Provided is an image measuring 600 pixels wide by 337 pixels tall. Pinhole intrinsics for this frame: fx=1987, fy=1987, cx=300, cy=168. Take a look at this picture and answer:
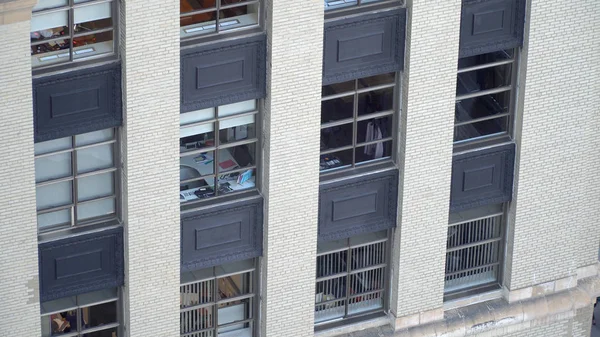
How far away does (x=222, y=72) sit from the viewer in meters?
43.4

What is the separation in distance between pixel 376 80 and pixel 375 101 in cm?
57

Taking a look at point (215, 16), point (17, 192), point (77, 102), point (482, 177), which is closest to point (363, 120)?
point (482, 177)

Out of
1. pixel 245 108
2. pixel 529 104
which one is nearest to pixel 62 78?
pixel 245 108

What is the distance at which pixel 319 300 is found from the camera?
159 ft

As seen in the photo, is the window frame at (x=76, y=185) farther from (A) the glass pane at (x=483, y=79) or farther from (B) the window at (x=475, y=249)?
(B) the window at (x=475, y=249)

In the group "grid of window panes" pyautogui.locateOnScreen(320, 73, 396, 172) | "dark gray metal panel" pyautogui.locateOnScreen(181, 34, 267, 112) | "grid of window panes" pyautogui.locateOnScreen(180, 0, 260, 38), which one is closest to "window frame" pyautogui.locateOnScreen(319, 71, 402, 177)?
"grid of window panes" pyautogui.locateOnScreen(320, 73, 396, 172)

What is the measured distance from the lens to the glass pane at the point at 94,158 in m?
43.4

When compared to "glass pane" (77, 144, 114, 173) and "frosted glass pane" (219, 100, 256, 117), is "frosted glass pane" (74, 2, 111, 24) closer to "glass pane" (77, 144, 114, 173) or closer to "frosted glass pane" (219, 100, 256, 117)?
"glass pane" (77, 144, 114, 173)

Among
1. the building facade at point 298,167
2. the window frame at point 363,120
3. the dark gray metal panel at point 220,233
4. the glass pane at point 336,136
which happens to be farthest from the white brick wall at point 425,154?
the dark gray metal panel at point 220,233

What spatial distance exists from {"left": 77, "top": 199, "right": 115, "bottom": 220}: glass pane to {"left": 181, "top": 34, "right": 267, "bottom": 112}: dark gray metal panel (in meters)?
2.81

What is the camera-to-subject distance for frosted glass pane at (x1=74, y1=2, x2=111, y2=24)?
4191 cm

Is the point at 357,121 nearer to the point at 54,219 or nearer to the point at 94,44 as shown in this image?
the point at 94,44

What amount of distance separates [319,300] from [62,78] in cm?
991

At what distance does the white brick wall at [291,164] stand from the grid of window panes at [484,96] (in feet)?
14.2
